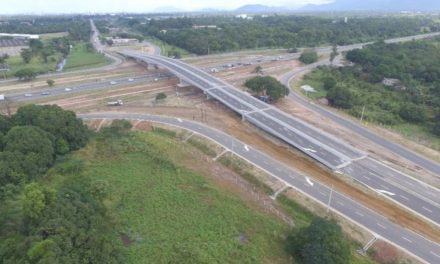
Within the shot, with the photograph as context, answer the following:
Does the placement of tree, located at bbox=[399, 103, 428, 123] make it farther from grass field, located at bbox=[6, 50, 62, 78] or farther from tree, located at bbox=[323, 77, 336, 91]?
grass field, located at bbox=[6, 50, 62, 78]

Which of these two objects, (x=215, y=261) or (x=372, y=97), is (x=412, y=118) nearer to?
(x=372, y=97)

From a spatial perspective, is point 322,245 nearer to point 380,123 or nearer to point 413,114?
point 380,123

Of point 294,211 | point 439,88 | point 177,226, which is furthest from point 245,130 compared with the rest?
point 439,88

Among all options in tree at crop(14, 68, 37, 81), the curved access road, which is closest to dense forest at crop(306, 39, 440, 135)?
the curved access road

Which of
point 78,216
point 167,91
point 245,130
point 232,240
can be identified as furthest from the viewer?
point 167,91

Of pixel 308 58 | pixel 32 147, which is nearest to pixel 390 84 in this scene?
pixel 308 58

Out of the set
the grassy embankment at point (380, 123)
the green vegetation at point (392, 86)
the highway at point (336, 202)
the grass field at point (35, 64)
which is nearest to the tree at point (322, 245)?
the highway at point (336, 202)
